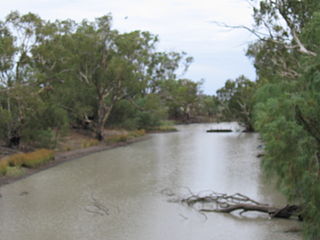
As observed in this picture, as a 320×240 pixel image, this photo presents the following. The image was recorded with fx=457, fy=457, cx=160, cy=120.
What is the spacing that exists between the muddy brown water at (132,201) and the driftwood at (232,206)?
7.8 inches

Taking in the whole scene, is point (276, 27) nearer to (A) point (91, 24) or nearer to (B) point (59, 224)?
(B) point (59, 224)

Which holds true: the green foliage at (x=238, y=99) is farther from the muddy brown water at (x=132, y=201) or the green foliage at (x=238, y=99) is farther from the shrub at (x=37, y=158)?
the shrub at (x=37, y=158)

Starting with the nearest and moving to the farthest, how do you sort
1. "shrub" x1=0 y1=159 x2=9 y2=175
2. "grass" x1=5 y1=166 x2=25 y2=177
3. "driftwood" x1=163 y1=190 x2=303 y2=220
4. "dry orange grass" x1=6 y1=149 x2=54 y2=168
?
1. "driftwood" x1=163 y1=190 x2=303 y2=220
2. "shrub" x1=0 y1=159 x2=9 y2=175
3. "grass" x1=5 y1=166 x2=25 y2=177
4. "dry orange grass" x1=6 y1=149 x2=54 y2=168

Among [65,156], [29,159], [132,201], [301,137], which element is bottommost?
[132,201]

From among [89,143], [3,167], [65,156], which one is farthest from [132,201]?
[89,143]

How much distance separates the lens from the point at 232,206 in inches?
494

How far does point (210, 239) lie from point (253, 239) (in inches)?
38.8

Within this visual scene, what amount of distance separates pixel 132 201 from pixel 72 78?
66.6ft

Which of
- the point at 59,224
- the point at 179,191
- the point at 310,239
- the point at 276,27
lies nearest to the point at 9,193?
the point at 59,224

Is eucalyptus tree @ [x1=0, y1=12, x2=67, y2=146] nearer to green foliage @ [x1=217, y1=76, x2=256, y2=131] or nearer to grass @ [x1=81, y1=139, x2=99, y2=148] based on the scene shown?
grass @ [x1=81, y1=139, x2=99, y2=148]

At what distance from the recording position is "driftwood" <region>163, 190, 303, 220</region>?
37.0ft

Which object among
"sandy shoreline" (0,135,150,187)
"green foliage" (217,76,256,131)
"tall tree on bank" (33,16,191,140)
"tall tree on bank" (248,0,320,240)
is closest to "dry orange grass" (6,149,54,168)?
"sandy shoreline" (0,135,150,187)

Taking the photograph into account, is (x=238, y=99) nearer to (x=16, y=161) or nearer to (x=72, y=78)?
(x=72, y=78)

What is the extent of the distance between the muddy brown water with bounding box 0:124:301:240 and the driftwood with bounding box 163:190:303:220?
0.20m
